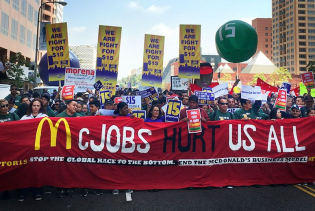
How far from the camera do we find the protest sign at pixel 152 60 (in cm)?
1323

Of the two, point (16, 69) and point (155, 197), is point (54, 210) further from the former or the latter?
point (16, 69)

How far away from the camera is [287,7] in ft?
351

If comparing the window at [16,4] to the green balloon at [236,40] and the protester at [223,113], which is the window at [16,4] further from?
the protester at [223,113]

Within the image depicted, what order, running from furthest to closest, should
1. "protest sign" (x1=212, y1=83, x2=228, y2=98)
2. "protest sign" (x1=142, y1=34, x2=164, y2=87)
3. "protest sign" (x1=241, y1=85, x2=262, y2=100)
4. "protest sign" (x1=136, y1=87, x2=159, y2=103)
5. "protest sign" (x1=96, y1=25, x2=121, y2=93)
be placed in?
"protest sign" (x1=142, y1=34, x2=164, y2=87) → "protest sign" (x1=96, y1=25, x2=121, y2=93) → "protest sign" (x1=136, y1=87, x2=159, y2=103) → "protest sign" (x1=212, y1=83, x2=228, y2=98) → "protest sign" (x1=241, y1=85, x2=262, y2=100)

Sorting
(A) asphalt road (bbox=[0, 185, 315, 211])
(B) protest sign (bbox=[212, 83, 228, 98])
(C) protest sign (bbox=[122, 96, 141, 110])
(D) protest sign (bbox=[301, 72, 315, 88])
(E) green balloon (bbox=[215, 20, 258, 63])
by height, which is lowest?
(A) asphalt road (bbox=[0, 185, 315, 211])

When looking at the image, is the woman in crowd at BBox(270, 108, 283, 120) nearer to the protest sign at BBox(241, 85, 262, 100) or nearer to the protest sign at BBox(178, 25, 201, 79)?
the protest sign at BBox(241, 85, 262, 100)

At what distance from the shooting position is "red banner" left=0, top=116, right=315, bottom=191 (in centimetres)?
562

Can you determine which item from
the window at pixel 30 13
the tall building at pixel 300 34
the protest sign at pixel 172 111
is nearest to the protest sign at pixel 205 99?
the protest sign at pixel 172 111

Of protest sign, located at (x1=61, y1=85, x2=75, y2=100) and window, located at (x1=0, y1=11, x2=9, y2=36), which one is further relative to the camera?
window, located at (x1=0, y1=11, x2=9, y2=36)

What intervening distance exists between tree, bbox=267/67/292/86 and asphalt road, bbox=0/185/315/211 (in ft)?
251

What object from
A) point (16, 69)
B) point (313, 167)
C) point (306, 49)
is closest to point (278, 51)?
point (306, 49)

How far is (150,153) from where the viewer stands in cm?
614

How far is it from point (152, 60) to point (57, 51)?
14.6 feet

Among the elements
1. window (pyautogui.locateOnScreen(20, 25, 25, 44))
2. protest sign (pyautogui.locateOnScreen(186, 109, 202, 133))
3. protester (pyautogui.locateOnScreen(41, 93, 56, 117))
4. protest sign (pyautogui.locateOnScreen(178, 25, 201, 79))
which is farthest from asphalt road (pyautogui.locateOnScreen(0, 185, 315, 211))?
window (pyautogui.locateOnScreen(20, 25, 25, 44))
